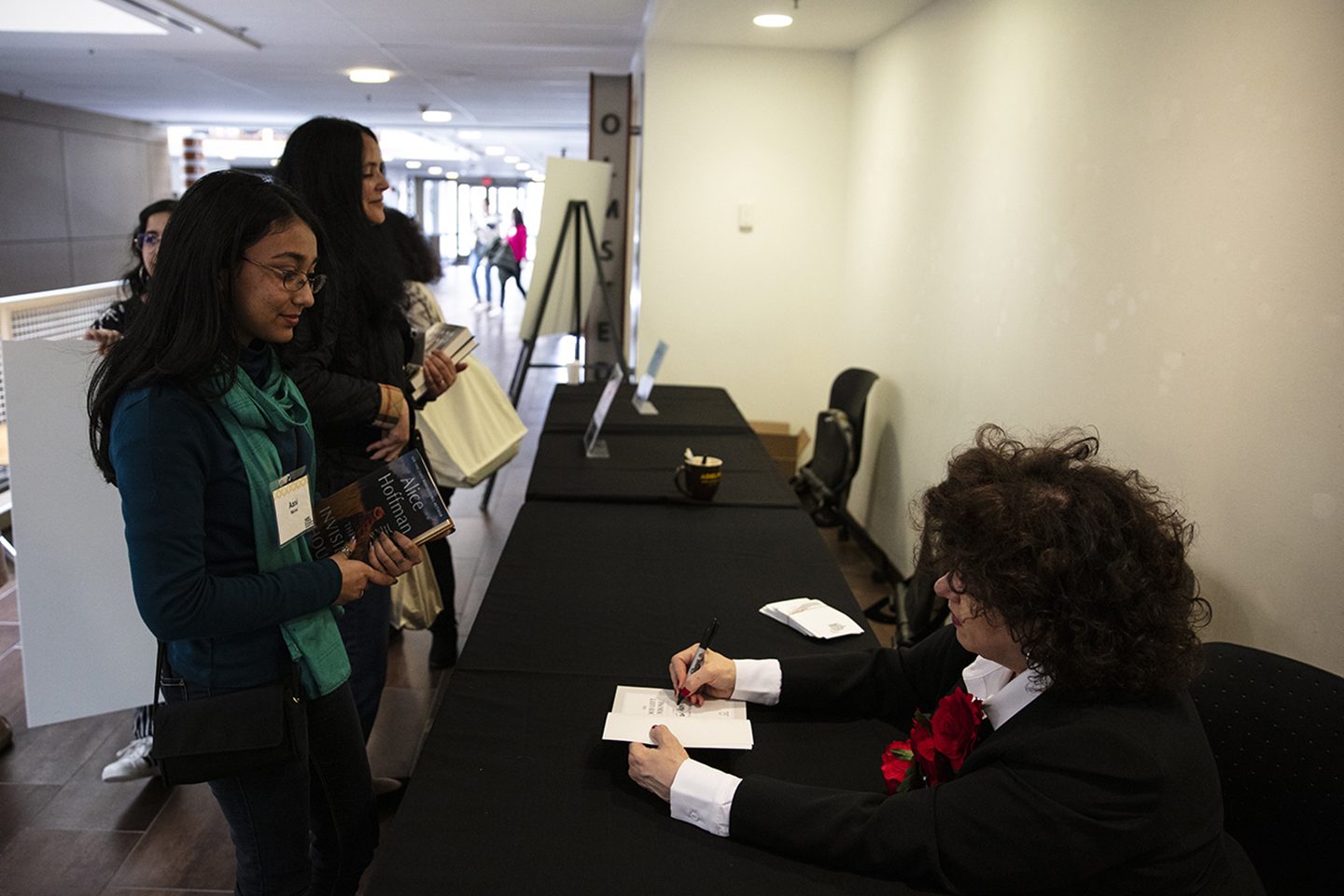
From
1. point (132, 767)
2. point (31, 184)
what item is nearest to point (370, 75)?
point (31, 184)

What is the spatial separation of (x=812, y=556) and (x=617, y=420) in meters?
1.59

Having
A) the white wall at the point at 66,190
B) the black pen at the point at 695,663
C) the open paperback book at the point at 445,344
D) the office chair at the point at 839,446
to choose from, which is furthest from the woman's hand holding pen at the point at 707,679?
the white wall at the point at 66,190

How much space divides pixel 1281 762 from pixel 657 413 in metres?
2.77

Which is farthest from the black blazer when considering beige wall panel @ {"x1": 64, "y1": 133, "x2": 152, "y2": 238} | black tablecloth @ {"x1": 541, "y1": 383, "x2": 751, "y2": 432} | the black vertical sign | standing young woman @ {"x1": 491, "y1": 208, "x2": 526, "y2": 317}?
standing young woman @ {"x1": 491, "y1": 208, "x2": 526, "y2": 317}

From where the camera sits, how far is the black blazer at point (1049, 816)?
1029 millimetres

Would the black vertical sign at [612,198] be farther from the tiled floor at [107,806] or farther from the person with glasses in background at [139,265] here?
the person with glasses in background at [139,265]

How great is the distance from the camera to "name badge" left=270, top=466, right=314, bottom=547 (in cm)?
132

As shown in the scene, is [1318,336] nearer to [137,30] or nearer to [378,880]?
[378,880]

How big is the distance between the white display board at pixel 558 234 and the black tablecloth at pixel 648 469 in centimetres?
262

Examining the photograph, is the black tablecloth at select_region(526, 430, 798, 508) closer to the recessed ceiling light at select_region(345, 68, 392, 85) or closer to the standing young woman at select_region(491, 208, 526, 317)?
the recessed ceiling light at select_region(345, 68, 392, 85)

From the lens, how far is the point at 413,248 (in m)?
2.92

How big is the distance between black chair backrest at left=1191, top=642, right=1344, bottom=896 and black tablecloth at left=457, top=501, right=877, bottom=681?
0.56 meters

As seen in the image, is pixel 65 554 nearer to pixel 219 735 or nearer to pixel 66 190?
pixel 219 735

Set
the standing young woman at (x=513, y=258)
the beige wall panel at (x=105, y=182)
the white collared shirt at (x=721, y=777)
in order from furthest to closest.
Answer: the standing young woman at (x=513, y=258)
the beige wall panel at (x=105, y=182)
the white collared shirt at (x=721, y=777)
